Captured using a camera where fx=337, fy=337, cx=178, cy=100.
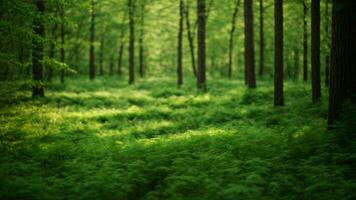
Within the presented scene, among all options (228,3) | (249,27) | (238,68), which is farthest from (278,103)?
(238,68)

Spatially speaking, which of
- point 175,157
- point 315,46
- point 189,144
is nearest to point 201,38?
point 315,46

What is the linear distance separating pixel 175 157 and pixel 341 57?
18.1 ft

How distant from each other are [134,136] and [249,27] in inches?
448

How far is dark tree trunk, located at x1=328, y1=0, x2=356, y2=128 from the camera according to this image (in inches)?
376

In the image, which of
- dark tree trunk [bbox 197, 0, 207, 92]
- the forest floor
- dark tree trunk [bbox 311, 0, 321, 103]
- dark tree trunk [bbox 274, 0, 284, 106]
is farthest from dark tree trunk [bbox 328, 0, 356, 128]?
dark tree trunk [bbox 197, 0, 207, 92]

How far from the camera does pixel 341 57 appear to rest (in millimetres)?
9586

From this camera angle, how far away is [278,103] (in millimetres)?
15805

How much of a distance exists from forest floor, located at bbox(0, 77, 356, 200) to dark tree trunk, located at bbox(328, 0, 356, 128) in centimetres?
89

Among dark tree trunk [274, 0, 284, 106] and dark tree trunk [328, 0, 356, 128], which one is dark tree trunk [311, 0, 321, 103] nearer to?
dark tree trunk [274, 0, 284, 106]

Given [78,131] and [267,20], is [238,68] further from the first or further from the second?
[78,131]

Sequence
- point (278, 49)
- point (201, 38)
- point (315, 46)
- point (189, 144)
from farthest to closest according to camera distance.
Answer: point (201, 38)
point (278, 49)
point (315, 46)
point (189, 144)

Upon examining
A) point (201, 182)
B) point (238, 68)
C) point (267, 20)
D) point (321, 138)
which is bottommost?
point (201, 182)

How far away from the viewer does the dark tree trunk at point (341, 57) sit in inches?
376

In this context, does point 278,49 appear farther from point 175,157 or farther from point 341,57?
point 175,157
